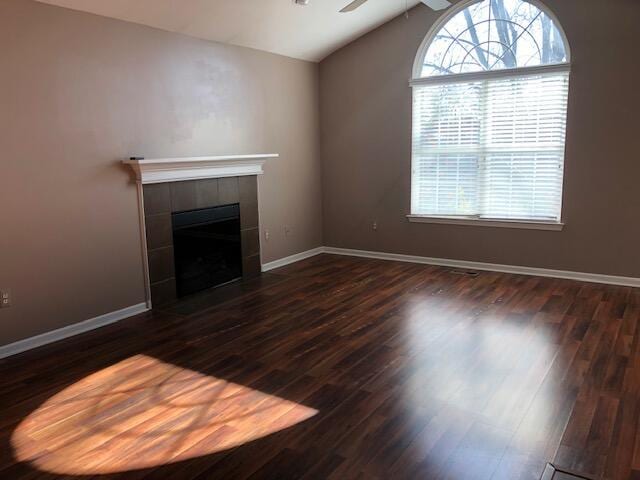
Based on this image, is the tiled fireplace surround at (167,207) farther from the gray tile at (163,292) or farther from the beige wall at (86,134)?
the beige wall at (86,134)

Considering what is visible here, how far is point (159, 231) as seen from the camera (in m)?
4.63

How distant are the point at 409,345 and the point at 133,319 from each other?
2284 millimetres

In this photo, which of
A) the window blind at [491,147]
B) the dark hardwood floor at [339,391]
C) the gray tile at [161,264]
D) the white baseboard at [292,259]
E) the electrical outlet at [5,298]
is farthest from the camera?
the white baseboard at [292,259]

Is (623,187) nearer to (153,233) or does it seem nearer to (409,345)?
(409,345)

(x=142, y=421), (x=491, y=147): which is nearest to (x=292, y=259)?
(x=491, y=147)

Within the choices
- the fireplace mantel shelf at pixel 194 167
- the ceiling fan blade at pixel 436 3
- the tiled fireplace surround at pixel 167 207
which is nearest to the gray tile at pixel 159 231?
the tiled fireplace surround at pixel 167 207

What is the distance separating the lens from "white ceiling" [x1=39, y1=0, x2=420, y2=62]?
4148 millimetres

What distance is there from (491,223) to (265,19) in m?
3.12

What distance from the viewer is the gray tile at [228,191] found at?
5.19 meters

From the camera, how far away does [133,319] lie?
4.38 metres

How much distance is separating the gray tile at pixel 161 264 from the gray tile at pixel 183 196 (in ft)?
1.28

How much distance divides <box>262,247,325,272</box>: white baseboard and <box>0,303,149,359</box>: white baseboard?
173 cm

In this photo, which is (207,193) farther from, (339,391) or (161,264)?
(339,391)

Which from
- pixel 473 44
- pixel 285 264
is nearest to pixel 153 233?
pixel 285 264
